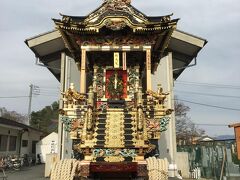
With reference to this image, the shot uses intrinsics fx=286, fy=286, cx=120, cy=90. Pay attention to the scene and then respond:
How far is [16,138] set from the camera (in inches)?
1111

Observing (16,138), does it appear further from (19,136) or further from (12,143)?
(12,143)

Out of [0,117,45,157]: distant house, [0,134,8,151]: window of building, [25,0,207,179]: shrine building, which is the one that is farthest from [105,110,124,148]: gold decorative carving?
[0,134,8,151]: window of building

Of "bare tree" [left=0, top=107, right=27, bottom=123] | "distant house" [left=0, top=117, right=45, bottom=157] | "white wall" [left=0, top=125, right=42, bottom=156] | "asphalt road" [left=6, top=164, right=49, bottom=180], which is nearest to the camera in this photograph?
"asphalt road" [left=6, top=164, right=49, bottom=180]

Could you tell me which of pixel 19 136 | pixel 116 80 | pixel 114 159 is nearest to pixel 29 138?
pixel 19 136

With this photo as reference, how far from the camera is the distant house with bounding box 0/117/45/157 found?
24.7m

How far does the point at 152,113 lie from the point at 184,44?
7.22m

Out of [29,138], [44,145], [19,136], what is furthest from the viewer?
[44,145]

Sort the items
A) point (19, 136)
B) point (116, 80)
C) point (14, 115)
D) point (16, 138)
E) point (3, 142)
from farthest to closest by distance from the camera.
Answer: point (14, 115), point (19, 136), point (16, 138), point (3, 142), point (116, 80)

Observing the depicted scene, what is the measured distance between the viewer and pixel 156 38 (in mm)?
15148

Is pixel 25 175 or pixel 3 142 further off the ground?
pixel 3 142

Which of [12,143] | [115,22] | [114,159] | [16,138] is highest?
[115,22]

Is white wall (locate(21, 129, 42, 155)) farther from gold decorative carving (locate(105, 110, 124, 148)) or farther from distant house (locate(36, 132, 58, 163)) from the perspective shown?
Answer: gold decorative carving (locate(105, 110, 124, 148))

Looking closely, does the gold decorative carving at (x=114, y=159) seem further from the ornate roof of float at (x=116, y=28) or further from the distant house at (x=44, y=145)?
the distant house at (x=44, y=145)

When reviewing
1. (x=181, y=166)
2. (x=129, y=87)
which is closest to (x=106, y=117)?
(x=129, y=87)
